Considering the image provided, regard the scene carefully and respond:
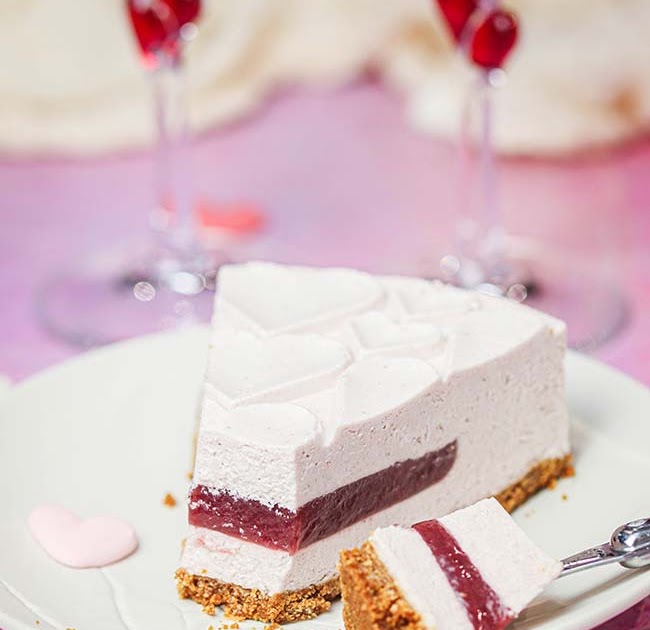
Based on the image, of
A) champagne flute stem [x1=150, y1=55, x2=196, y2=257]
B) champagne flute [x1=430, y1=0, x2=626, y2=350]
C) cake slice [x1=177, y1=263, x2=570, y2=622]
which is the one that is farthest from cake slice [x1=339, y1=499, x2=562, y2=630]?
champagne flute stem [x1=150, y1=55, x2=196, y2=257]

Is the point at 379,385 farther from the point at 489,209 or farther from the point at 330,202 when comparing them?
the point at 330,202

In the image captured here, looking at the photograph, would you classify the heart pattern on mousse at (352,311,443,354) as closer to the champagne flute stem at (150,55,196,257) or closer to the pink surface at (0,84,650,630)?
the pink surface at (0,84,650,630)

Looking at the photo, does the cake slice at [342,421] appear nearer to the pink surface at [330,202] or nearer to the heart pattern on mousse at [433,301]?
the heart pattern on mousse at [433,301]

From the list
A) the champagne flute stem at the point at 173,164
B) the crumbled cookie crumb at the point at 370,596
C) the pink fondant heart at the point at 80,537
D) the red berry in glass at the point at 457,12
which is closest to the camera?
the crumbled cookie crumb at the point at 370,596

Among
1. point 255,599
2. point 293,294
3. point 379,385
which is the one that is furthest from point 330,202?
point 255,599

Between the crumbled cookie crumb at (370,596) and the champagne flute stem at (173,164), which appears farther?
the champagne flute stem at (173,164)

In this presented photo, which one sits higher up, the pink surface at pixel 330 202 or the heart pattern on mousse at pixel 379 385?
the heart pattern on mousse at pixel 379 385

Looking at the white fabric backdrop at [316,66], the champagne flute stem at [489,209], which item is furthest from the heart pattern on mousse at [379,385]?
the white fabric backdrop at [316,66]

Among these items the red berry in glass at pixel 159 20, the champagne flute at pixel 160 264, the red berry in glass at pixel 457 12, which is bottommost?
the champagne flute at pixel 160 264
